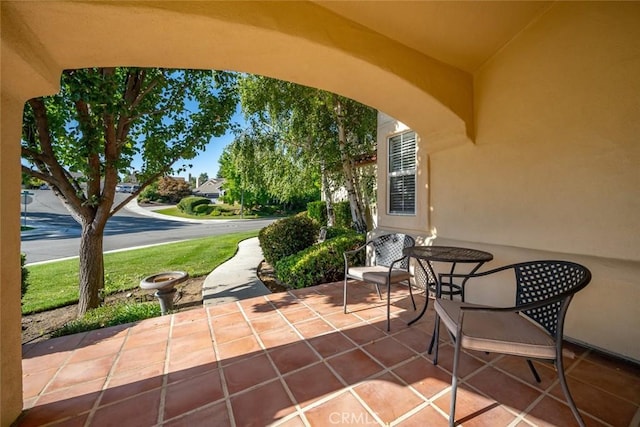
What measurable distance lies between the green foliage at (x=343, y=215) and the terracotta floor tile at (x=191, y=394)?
25.8 ft

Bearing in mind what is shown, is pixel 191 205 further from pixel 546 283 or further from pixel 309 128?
pixel 546 283

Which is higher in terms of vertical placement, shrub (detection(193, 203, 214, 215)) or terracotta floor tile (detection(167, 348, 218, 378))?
shrub (detection(193, 203, 214, 215))

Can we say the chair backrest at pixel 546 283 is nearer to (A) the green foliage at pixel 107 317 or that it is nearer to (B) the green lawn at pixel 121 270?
(A) the green foliage at pixel 107 317

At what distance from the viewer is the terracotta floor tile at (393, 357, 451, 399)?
1739 millimetres

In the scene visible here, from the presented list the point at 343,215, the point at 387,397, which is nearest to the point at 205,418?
the point at 387,397

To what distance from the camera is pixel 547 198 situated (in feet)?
7.91

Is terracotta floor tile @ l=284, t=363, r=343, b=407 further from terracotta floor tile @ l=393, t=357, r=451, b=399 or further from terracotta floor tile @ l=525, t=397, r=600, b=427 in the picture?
terracotta floor tile @ l=525, t=397, r=600, b=427

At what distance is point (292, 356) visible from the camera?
7.05 ft

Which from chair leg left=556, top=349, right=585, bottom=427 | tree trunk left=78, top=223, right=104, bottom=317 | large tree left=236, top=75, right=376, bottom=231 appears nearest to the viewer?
chair leg left=556, top=349, right=585, bottom=427

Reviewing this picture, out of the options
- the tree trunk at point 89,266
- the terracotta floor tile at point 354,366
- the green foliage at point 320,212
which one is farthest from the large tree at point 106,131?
the green foliage at point 320,212

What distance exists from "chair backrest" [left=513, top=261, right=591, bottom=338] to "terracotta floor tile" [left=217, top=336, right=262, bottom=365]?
217 cm

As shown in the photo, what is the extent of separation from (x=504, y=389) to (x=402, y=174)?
330cm

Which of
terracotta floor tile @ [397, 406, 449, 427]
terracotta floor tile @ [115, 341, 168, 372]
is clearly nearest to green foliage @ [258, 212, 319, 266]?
terracotta floor tile @ [115, 341, 168, 372]

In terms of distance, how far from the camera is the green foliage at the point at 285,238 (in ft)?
19.4
